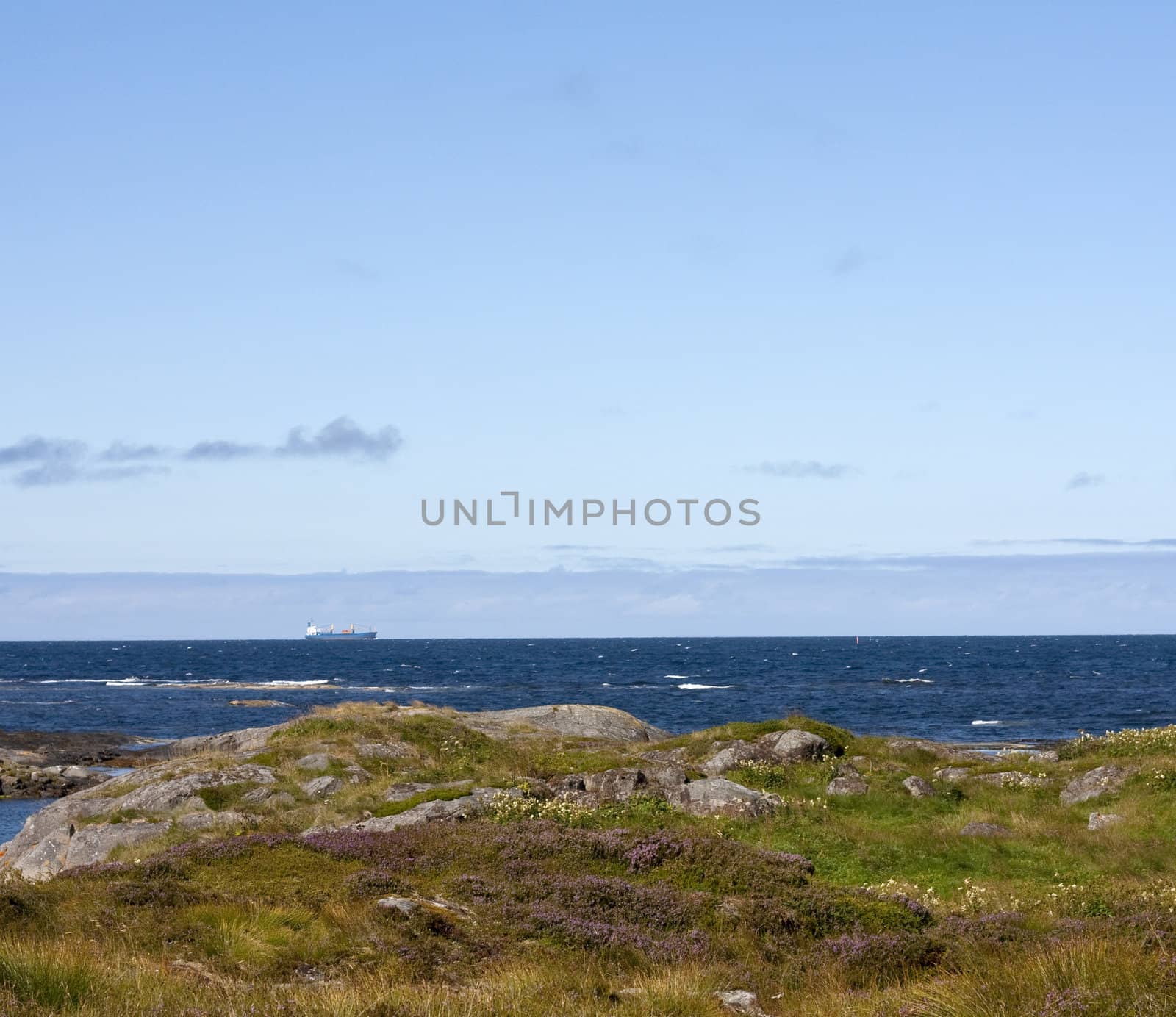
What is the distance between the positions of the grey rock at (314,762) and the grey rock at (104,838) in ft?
18.0

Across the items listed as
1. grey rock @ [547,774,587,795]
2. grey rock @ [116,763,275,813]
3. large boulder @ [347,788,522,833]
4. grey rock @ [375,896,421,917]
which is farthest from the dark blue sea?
grey rock @ [375,896,421,917]

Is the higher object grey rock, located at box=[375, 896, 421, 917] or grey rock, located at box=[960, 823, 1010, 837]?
grey rock, located at box=[375, 896, 421, 917]

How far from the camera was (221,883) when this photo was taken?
15.0 m

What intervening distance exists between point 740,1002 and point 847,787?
16.4m

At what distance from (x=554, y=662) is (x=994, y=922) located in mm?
172420

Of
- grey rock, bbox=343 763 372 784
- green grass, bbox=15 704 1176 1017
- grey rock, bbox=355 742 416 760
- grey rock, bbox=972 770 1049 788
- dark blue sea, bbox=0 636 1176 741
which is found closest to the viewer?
green grass, bbox=15 704 1176 1017

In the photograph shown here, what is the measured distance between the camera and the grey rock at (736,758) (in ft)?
96.0

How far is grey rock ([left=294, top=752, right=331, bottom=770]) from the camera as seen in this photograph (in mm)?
28922

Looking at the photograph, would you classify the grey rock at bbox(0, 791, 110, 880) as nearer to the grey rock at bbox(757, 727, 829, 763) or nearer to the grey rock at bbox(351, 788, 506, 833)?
the grey rock at bbox(351, 788, 506, 833)

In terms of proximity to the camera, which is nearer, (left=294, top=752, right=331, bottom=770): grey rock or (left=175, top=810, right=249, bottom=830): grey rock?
(left=175, top=810, right=249, bottom=830): grey rock

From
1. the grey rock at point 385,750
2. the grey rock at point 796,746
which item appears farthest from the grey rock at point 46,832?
the grey rock at point 796,746

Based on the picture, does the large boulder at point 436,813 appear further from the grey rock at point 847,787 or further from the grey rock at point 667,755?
the grey rock at point 667,755

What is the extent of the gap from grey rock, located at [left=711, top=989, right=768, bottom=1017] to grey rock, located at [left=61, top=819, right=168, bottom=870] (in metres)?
15.4

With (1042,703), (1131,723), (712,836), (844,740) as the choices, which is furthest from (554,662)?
(712,836)
